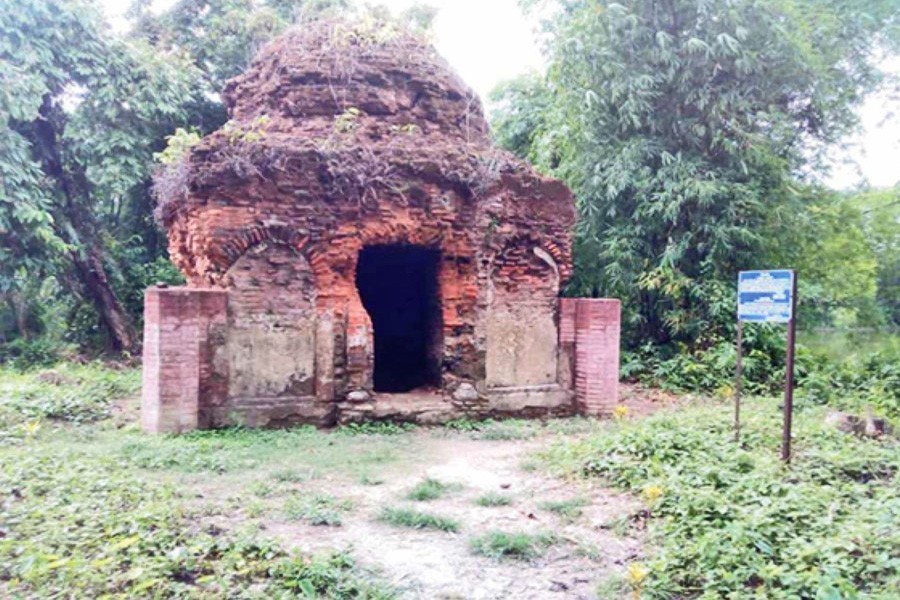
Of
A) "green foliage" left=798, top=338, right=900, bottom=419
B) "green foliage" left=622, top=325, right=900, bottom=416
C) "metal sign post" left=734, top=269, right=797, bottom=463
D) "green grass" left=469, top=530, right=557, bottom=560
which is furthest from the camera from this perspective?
"green foliage" left=622, top=325, right=900, bottom=416

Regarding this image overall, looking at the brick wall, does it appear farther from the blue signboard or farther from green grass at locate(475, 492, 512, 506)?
green grass at locate(475, 492, 512, 506)

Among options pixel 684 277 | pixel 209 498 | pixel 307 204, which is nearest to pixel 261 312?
pixel 307 204

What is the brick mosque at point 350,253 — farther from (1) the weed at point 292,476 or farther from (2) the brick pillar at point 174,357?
(1) the weed at point 292,476

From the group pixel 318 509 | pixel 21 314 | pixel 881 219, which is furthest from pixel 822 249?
pixel 21 314

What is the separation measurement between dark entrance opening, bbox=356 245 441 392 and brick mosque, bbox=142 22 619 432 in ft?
2.48

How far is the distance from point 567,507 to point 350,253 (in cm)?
423

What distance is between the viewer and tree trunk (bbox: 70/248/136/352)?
45.8 feet

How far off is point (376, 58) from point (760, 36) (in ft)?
22.4

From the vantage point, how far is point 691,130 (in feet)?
38.3

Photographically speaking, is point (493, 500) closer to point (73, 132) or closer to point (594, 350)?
point (594, 350)

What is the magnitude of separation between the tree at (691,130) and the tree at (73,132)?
836 centimetres

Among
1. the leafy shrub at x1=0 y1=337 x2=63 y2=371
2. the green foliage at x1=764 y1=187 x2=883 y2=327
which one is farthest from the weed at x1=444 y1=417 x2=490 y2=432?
the leafy shrub at x1=0 y1=337 x2=63 y2=371

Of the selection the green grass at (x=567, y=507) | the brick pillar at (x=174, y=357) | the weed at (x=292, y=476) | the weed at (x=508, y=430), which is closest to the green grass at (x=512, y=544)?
the green grass at (x=567, y=507)

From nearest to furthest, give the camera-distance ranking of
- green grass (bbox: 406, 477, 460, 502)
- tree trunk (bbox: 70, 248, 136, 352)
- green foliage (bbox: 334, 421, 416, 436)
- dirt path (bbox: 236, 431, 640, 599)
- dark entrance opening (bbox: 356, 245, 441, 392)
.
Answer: dirt path (bbox: 236, 431, 640, 599) → green grass (bbox: 406, 477, 460, 502) → green foliage (bbox: 334, 421, 416, 436) → dark entrance opening (bbox: 356, 245, 441, 392) → tree trunk (bbox: 70, 248, 136, 352)
